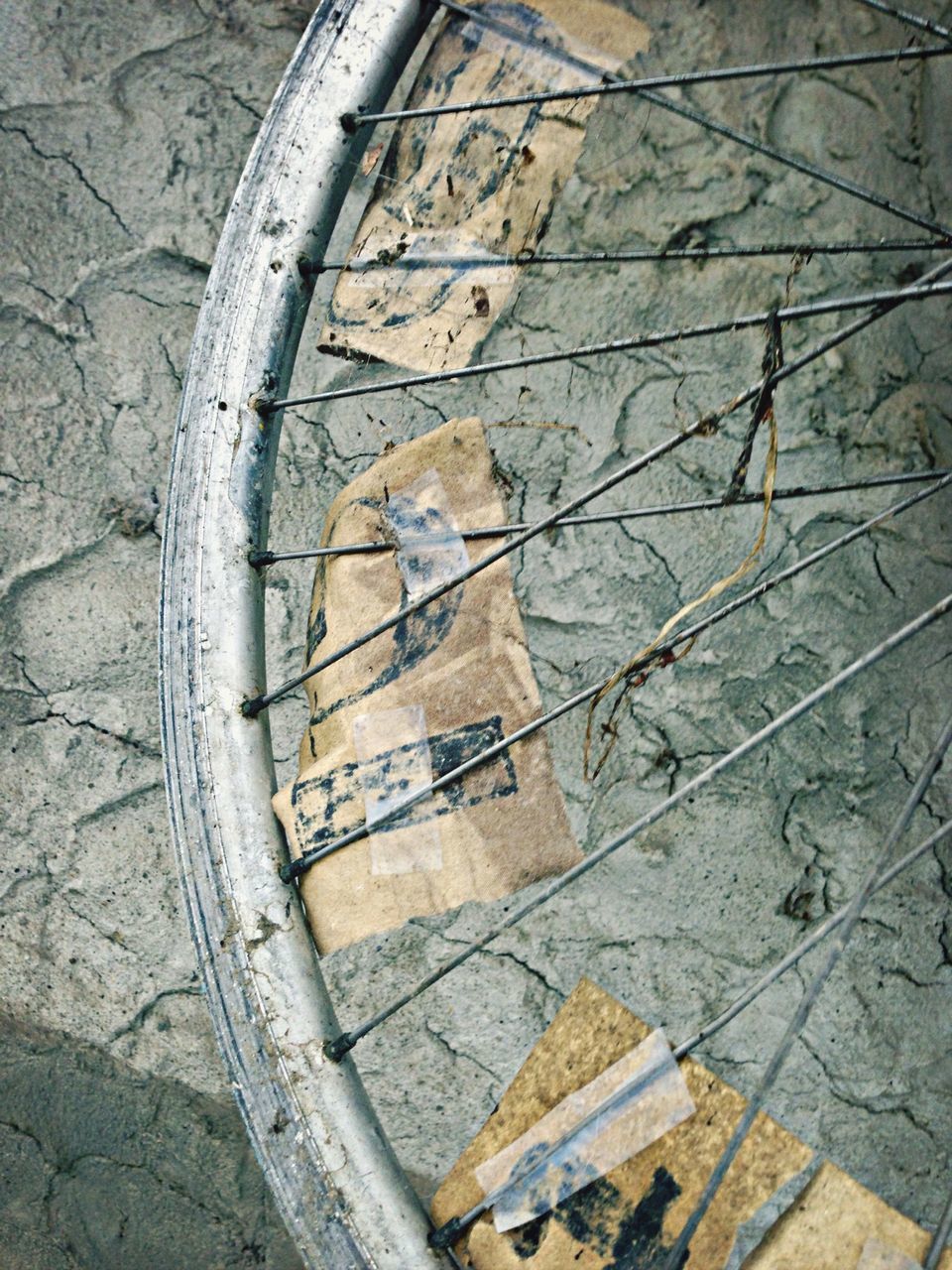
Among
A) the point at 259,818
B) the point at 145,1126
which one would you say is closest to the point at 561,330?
the point at 259,818

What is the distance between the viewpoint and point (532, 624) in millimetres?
1261

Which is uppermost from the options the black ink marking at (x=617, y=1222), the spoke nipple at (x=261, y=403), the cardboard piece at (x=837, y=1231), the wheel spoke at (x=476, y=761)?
the spoke nipple at (x=261, y=403)

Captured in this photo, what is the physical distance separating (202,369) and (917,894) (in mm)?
1101

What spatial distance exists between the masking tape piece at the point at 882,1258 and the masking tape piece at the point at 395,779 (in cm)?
45

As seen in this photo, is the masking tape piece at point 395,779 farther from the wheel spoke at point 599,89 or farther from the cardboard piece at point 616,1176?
the wheel spoke at point 599,89

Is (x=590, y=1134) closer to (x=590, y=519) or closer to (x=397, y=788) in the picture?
(x=397, y=788)

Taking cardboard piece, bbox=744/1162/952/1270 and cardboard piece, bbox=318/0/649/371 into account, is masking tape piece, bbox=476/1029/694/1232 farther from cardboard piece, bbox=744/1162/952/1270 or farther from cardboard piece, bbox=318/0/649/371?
cardboard piece, bbox=318/0/649/371

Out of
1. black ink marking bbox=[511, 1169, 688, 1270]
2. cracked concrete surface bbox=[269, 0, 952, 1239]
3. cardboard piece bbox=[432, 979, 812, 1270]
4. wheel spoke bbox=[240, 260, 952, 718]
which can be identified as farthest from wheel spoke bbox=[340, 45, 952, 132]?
black ink marking bbox=[511, 1169, 688, 1270]

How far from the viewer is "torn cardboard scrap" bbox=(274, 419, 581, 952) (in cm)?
76

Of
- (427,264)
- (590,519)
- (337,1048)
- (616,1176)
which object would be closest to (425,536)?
(590,519)

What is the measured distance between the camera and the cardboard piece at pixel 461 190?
87cm

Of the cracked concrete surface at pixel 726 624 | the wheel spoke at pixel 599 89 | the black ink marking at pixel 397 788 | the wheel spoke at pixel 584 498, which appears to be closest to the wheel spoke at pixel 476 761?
the black ink marking at pixel 397 788

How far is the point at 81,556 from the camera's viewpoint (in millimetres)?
1242

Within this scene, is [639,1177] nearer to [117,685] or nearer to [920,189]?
[117,685]
